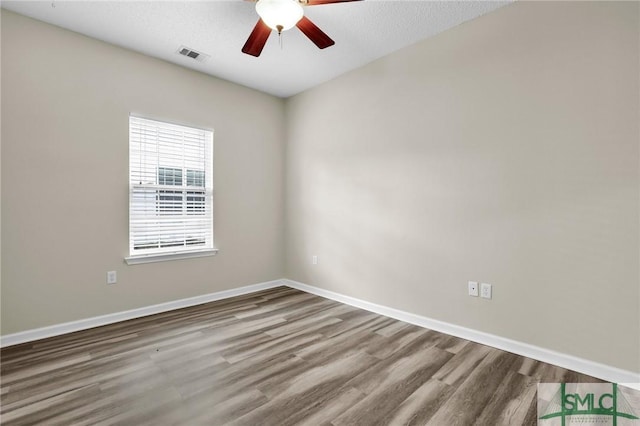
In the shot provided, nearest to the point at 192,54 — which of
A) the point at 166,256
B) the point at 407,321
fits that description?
the point at 166,256

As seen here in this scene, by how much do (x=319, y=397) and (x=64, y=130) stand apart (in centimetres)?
315

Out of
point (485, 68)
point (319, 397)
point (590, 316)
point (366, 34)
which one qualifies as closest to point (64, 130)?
point (366, 34)

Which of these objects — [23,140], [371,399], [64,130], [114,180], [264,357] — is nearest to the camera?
[371,399]

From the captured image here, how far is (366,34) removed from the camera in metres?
2.88

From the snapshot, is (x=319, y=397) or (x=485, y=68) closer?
(x=319, y=397)

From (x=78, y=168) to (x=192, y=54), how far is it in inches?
63.6

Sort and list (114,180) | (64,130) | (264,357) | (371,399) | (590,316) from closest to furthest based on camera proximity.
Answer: (371,399) < (590,316) < (264,357) < (64,130) < (114,180)

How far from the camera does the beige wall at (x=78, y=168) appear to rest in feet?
8.35

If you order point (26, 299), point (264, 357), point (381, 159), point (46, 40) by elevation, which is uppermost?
point (46, 40)

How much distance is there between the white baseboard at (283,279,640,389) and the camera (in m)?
2.00

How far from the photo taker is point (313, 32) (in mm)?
2262

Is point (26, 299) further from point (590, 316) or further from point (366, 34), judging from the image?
point (590, 316)

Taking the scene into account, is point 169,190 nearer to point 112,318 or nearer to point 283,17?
point 112,318

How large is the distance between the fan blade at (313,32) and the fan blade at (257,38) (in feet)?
0.86
